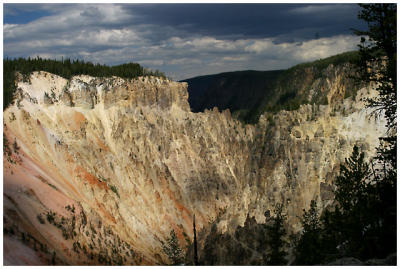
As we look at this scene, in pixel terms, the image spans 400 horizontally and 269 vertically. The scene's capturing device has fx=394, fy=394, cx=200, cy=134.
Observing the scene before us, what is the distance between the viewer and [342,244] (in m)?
22.9

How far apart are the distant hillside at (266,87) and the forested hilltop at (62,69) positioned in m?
28.2

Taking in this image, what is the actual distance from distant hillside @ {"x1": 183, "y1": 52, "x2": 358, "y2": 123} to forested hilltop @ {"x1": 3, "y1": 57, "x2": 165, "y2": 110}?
2817 cm

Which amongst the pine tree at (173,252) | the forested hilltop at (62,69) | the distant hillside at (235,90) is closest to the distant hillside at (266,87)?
the distant hillside at (235,90)

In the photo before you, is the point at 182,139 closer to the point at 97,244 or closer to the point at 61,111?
the point at 61,111

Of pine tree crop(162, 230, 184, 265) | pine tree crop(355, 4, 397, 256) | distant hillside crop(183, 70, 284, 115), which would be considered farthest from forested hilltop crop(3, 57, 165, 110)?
distant hillside crop(183, 70, 284, 115)

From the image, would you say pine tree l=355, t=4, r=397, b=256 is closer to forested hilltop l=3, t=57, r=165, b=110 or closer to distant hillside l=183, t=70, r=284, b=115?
forested hilltop l=3, t=57, r=165, b=110

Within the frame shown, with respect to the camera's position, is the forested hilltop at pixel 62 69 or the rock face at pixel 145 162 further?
the forested hilltop at pixel 62 69

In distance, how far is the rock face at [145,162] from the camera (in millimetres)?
37781

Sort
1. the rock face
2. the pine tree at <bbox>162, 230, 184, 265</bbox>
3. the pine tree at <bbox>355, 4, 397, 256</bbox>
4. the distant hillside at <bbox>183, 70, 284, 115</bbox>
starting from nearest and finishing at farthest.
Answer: the pine tree at <bbox>355, 4, 397, 256</bbox>
the rock face
the pine tree at <bbox>162, 230, 184, 265</bbox>
the distant hillside at <bbox>183, 70, 284, 115</bbox>

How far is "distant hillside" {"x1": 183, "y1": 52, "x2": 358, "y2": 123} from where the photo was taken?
332 ft

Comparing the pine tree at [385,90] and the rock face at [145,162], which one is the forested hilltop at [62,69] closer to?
the rock face at [145,162]

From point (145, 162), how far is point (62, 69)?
1885cm

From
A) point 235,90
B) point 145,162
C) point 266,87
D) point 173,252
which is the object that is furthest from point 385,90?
point 235,90

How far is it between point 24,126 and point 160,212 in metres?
22.7
